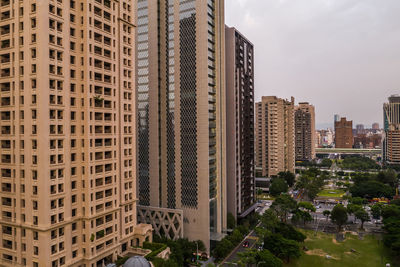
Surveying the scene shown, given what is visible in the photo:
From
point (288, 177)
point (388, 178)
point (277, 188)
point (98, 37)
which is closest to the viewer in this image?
point (98, 37)

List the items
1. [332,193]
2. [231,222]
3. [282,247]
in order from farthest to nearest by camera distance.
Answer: [332,193], [231,222], [282,247]

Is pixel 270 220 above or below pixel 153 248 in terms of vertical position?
below

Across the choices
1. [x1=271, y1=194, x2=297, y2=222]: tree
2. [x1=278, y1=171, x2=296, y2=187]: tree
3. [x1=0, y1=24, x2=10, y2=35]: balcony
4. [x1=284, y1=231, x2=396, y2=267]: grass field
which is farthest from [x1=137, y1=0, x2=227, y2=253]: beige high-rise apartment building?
Result: [x1=278, y1=171, x2=296, y2=187]: tree

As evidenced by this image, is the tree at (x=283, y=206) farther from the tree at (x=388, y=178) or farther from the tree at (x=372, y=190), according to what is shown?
the tree at (x=388, y=178)

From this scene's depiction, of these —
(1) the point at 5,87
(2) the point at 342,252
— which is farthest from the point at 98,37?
(2) the point at 342,252

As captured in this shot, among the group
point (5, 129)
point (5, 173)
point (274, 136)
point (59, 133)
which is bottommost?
point (5, 173)

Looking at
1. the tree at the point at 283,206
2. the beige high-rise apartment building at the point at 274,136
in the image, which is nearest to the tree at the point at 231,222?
the tree at the point at 283,206

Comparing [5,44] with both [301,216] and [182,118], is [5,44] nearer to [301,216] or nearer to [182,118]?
[182,118]
